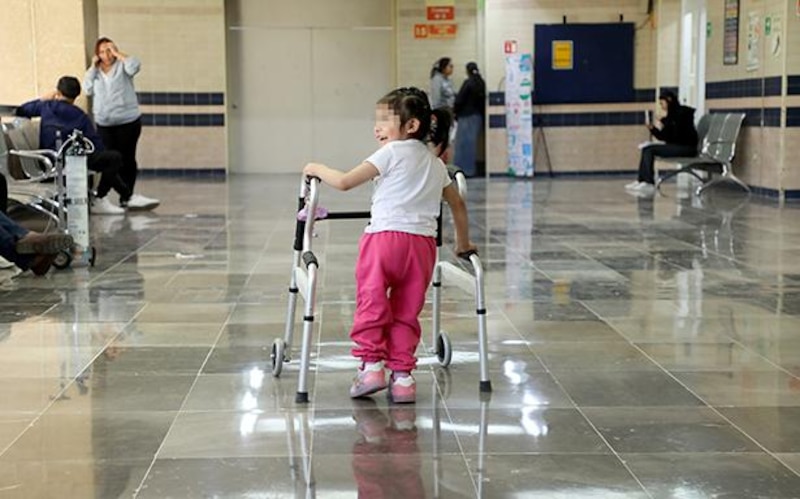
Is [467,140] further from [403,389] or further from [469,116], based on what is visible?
[403,389]

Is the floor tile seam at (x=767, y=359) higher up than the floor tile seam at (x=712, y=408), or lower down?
lower down

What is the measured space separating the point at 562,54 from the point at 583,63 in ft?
1.15

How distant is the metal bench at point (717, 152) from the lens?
1306cm

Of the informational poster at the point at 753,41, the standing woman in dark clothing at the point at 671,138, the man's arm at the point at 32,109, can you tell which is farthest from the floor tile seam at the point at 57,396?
the informational poster at the point at 753,41

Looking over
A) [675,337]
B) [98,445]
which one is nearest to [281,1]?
[675,337]

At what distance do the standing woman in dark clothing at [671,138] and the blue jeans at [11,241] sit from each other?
8.33m

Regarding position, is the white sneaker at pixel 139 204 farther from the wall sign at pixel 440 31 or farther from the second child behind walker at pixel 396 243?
the second child behind walker at pixel 396 243

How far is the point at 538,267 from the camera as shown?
25.1 ft

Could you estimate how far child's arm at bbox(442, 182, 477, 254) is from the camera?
4.42 m

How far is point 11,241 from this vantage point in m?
6.78

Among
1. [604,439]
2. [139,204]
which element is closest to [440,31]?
[139,204]

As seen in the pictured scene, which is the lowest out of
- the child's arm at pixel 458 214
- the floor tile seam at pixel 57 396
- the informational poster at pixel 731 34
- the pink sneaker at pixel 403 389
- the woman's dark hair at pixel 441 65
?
the floor tile seam at pixel 57 396

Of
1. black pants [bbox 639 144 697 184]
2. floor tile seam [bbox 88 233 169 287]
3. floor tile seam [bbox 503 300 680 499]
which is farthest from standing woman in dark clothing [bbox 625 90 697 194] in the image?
floor tile seam [bbox 503 300 680 499]

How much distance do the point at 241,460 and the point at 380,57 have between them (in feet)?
49.5
